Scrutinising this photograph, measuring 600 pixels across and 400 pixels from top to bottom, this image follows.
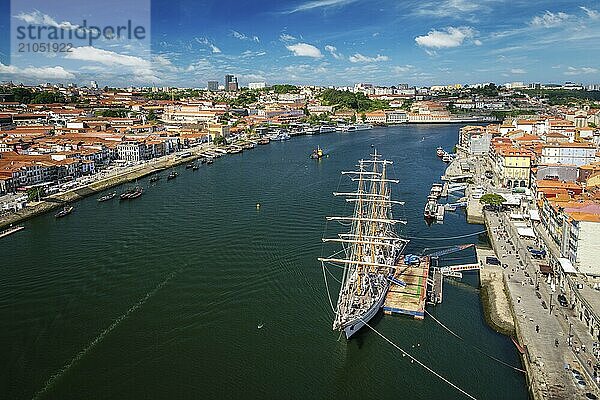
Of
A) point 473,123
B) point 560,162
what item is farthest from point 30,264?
point 473,123

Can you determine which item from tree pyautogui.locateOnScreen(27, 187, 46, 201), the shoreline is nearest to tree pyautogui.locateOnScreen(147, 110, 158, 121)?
the shoreline

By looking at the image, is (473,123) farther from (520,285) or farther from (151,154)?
(520,285)

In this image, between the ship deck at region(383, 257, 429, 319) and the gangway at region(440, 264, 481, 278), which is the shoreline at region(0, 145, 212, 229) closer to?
the ship deck at region(383, 257, 429, 319)

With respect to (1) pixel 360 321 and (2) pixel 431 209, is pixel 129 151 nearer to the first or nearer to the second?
(2) pixel 431 209

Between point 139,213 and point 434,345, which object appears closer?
point 434,345

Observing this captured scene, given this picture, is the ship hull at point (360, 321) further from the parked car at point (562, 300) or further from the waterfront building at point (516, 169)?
the waterfront building at point (516, 169)
